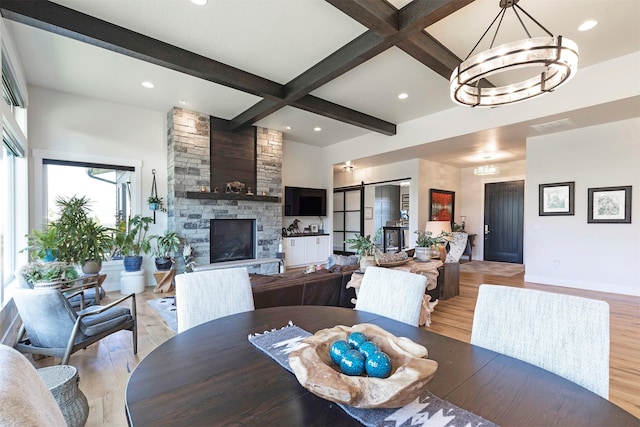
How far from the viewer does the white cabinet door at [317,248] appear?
288 inches

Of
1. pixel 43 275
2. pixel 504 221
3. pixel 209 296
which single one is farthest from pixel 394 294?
pixel 504 221

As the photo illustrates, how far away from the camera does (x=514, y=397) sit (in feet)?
2.82

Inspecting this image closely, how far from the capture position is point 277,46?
335 cm

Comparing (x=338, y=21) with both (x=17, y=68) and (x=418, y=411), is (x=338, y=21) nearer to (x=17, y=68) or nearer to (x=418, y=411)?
(x=418, y=411)

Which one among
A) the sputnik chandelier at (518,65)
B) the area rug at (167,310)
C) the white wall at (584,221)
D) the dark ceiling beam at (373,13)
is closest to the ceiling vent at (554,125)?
the white wall at (584,221)

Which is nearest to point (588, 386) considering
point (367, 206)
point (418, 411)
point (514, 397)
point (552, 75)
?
point (514, 397)

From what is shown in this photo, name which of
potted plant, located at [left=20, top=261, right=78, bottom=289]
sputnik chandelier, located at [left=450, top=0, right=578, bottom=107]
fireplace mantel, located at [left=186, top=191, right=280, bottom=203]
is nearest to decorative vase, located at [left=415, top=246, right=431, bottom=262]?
sputnik chandelier, located at [left=450, top=0, right=578, bottom=107]

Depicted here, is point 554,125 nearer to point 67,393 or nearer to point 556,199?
point 556,199

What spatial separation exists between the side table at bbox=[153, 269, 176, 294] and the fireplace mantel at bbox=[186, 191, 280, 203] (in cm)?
139

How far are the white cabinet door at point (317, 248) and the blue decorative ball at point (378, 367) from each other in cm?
642

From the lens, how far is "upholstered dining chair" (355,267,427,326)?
5.16 feet

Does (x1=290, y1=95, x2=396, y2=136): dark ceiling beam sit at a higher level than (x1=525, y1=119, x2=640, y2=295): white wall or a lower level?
higher

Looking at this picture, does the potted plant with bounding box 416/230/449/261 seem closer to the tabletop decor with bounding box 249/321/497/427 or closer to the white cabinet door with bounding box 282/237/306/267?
the tabletop decor with bounding box 249/321/497/427

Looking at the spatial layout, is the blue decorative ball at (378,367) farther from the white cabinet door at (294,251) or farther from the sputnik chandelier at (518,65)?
the white cabinet door at (294,251)
